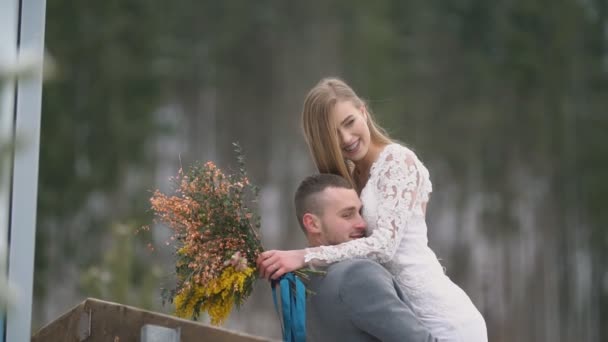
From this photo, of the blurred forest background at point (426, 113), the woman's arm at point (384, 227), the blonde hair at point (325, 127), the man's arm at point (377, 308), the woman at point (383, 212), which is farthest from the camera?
the blurred forest background at point (426, 113)

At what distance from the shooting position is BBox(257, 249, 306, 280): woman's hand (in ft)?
6.61

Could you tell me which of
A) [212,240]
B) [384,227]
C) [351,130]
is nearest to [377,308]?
[384,227]

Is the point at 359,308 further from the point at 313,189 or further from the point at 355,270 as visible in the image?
the point at 313,189

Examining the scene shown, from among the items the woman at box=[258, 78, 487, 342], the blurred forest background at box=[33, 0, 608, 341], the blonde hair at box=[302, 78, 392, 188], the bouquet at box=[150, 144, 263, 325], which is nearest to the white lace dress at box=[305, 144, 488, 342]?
the woman at box=[258, 78, 487, 342]

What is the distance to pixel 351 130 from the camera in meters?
2.46

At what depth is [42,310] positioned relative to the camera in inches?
285

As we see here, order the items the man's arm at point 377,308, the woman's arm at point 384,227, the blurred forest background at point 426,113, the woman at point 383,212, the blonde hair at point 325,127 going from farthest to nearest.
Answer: the blurred forest background at point 426,113 → the blonde hair at point 325,127 → the woman at point 383,212 → the woman's arm at point 384,227 → the man's arm at point 377,308

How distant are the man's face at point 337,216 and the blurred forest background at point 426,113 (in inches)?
214

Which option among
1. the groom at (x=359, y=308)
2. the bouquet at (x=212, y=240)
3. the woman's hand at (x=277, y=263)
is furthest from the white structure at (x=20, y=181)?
the groom at (x=359, y=308)

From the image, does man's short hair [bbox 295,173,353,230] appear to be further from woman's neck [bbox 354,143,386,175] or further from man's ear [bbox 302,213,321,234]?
woman's neck [bbox 354,143,386,175]

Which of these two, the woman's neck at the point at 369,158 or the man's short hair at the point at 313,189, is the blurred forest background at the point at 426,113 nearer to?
the woman's neck at the point at 369,158

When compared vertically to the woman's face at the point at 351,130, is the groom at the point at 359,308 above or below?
below

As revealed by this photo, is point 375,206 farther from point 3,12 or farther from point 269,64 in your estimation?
point 269,64

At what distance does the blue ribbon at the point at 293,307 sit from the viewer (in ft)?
6.56
